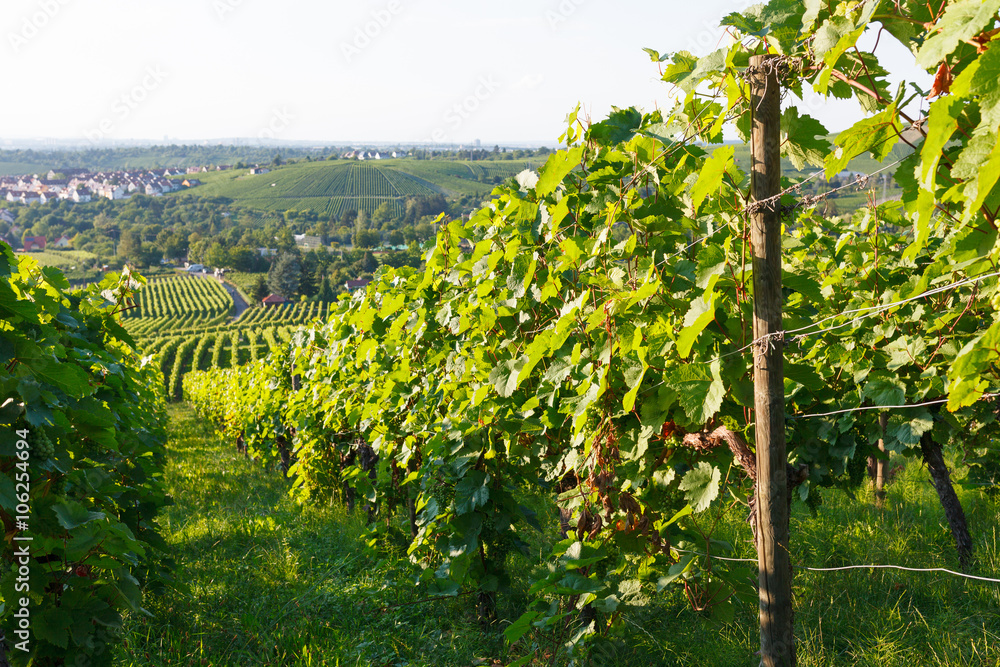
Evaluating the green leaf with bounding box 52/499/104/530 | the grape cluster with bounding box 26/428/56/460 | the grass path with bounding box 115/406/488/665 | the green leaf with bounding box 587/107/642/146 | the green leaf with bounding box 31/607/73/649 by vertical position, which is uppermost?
the green leaf with bounding box 587/107/642/146

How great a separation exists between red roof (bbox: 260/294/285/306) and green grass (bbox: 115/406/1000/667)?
225 feet

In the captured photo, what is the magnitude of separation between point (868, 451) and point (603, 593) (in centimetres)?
181

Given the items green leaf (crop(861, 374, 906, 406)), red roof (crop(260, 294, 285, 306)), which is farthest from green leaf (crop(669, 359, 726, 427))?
red roof (crop(260, 294, 285, 306))

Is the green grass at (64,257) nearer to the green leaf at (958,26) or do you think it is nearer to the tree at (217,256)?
the tree at (217,256)

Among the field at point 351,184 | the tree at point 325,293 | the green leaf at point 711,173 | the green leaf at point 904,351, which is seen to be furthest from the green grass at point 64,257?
the green leaf at point 711,173

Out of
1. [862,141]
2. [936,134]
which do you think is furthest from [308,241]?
[936,134]

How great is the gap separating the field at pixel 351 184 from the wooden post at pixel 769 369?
108118 mm

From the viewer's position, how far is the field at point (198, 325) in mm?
38594

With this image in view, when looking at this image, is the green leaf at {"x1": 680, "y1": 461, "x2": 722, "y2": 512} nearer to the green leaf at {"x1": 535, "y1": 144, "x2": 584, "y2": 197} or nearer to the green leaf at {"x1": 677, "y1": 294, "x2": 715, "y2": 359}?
the green leaf at {"x1": 677, "y1": 294, "x2": 715, "y2": 359}

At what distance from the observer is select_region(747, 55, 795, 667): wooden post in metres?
1.41

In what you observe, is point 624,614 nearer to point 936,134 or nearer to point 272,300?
point 936,134

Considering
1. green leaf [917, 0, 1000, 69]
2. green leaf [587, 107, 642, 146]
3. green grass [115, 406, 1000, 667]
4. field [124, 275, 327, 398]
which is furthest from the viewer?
field [124, 275, 327, 398]

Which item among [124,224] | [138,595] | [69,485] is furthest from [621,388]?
[124,224]

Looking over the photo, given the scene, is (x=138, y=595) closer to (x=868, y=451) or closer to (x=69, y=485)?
(x=69, y=485)
